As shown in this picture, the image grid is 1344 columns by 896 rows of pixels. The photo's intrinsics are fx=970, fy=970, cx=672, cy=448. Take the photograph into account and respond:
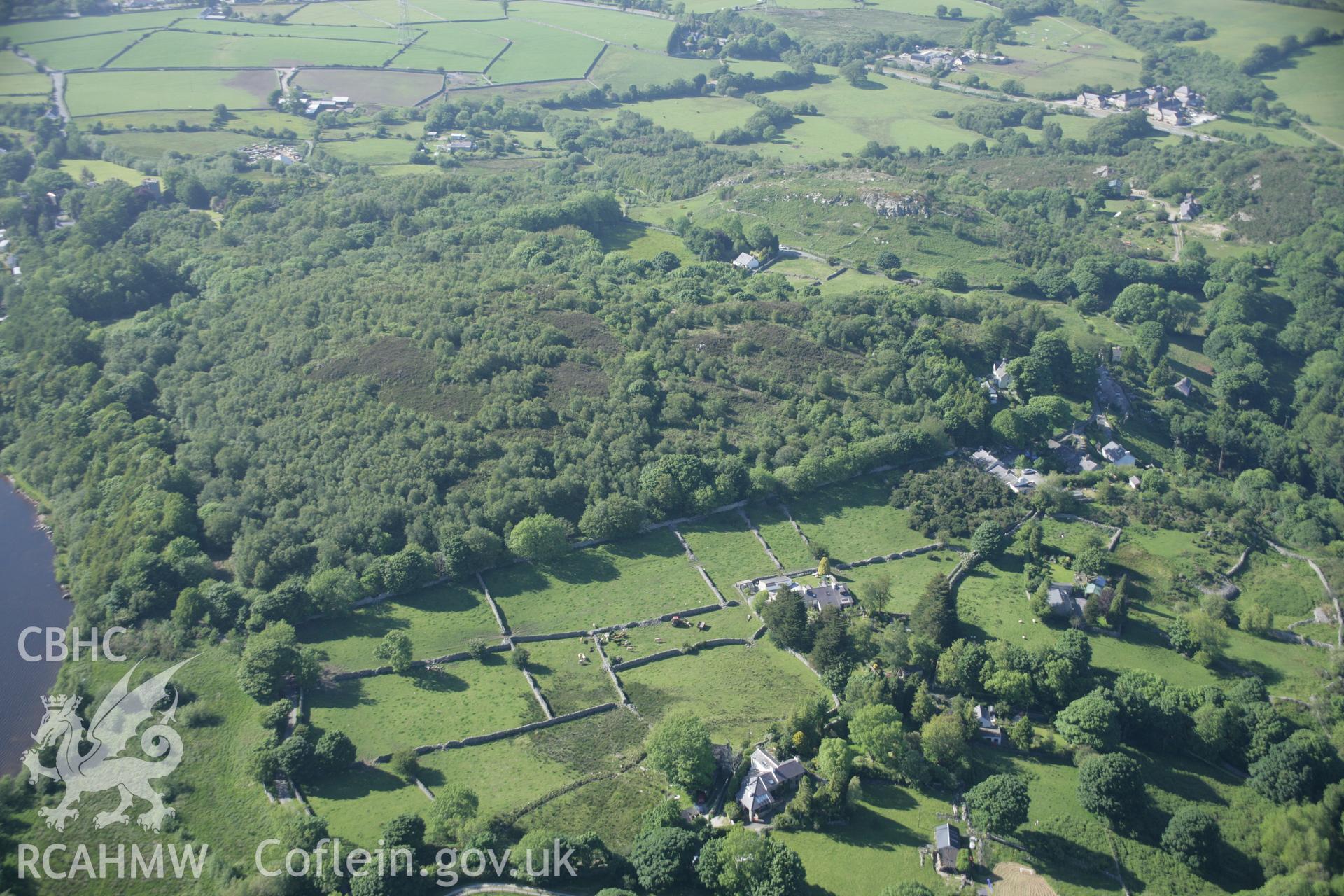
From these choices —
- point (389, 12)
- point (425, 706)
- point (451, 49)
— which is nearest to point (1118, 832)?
point (425, 706)

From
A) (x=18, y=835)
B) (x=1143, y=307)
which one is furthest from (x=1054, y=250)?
(x=18, y=835)

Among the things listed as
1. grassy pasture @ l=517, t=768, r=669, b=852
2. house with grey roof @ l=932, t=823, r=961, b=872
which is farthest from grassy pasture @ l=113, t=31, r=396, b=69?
house with grey roof @ l=932, t=823, r=961, b=872

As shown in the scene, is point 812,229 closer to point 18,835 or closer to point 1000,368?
point 1000,368

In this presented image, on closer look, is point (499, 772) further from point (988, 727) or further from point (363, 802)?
point (988, 727)

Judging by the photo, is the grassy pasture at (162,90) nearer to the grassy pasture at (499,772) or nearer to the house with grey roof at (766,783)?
the grassy pasture at (499,772)

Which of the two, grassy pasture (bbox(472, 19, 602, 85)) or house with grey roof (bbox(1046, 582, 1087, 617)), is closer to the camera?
house with grey roof (bbox(1046, 582, 1087, 617))

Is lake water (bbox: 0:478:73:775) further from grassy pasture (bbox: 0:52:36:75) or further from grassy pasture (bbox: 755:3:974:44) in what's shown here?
grassy pasture (bbox: 755:3:974:44)

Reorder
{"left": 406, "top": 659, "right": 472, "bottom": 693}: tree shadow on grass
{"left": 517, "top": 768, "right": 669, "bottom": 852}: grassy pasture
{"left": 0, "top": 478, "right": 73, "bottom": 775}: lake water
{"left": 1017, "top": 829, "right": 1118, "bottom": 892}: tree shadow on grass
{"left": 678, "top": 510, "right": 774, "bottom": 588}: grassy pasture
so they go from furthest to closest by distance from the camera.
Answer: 1. {"left": 678, "top": 510, "right": 774, "bottom": 588}: grassy pasture
2. {"left": 406, "top": 659, "right": 472, "bottom": 693}: tree shadow on grass
3. {"left": 0, "top": 478, "right": 73, "bottom": 775}: lake water
4. {"left": 517, "top": 768, "right": 669, "bottom": 852}: grassy pasture
5. {"left": 1017, "top": 829, "right": 1118, "bottom": 892}: tree shadow on grass

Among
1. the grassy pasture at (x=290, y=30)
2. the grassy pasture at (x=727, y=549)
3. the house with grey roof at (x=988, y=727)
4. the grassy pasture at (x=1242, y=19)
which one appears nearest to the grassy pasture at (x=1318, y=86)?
the grassy pasture at (x=1242, y=19)
